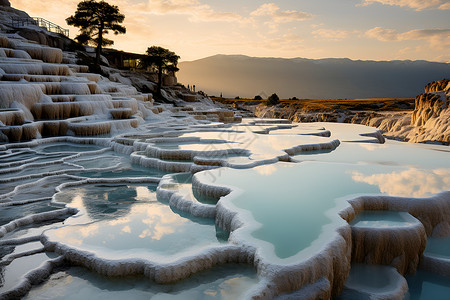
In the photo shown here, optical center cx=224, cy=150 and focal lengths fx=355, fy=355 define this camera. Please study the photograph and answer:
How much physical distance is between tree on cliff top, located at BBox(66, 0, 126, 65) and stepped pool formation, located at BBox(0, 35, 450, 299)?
80.5ft

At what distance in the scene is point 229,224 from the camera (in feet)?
20.2

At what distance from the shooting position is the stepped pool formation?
15.6 ft

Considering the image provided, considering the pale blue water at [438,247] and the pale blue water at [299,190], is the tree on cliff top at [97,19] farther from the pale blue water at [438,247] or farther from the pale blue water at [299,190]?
the pale blue water at [438,247]

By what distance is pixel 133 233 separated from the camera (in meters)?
6.26

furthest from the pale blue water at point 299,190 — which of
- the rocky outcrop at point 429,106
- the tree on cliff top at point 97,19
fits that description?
the tree on cliff top at point 97,19

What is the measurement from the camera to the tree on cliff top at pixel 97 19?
3269 centimetres

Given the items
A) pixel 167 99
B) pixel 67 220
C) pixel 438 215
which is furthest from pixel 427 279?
pixel 167 99

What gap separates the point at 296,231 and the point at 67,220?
4.44 meters

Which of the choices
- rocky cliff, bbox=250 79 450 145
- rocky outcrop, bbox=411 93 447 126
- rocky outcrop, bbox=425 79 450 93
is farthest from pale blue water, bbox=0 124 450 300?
rocky outcrop, bbox=425 79 450 93

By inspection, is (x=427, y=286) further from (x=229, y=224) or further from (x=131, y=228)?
(x=131, y=228)

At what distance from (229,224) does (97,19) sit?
32670mm

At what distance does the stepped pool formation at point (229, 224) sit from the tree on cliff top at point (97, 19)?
24.5m

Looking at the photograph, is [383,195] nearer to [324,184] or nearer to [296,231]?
[324,184]

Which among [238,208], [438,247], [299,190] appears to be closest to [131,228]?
[238,208]
